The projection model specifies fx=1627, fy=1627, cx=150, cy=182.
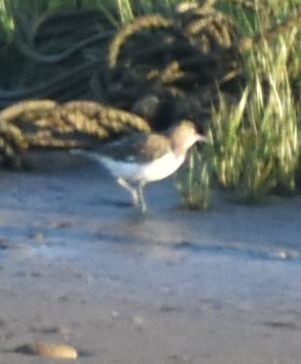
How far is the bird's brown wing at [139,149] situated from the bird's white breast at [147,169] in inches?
1.1

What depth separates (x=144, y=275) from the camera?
6.96 metres

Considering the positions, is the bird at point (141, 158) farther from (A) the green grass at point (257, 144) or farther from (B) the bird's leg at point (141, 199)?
(A) the green grass at point (257, 144)

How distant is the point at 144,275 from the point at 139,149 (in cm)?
186

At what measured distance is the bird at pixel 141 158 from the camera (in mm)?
8625

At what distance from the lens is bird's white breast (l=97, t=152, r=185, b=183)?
339 inches

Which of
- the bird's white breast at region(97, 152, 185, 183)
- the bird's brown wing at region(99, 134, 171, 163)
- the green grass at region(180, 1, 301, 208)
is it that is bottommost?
the green grass at region(180, 1, 301, 208)

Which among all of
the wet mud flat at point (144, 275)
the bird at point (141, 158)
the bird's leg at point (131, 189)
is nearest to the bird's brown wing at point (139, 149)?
the bird at point (141, 158)

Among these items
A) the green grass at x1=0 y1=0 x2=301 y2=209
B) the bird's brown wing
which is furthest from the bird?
the green grass at x1=0 y1=0 x2=301 y2=209

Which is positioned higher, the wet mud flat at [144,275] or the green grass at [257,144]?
the wet mud flat at [144,275]

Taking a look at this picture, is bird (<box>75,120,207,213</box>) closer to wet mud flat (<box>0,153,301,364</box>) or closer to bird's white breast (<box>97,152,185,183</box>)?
bird's white breast (<box>97,152,185,183</box>)

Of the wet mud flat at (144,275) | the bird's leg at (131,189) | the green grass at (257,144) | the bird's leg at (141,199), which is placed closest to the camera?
the wet mud flat at (144,275)

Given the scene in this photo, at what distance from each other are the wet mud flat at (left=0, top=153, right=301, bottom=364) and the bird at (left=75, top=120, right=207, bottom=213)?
0.13 meters

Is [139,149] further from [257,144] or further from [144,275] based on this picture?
[144,275]

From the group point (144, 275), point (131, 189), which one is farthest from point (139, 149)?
point (144, 275)
